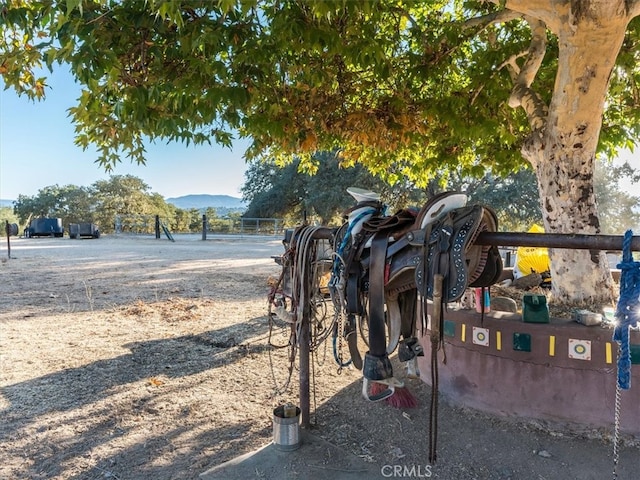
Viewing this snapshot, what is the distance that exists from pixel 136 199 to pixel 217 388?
32830 millimetres

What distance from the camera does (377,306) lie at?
1873 millimetres

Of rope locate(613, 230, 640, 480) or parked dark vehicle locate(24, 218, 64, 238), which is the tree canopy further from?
parked dark vehicle locate(24, 218, 64, 238)

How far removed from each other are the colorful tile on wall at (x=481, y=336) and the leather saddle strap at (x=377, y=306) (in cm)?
121

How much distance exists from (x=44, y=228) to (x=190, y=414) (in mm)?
23658

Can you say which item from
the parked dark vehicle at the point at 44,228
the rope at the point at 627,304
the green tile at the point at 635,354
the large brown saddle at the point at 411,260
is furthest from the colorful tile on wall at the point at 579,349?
the parked dark vehicle at the point at 44,228

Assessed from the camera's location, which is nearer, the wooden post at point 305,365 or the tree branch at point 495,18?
the wooden post at point 305,365

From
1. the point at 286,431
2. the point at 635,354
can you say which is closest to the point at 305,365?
the point at 286,431

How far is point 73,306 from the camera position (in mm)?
6109

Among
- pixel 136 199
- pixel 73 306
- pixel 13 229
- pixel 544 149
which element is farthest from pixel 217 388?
pixel 136 199

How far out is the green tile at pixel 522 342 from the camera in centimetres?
263

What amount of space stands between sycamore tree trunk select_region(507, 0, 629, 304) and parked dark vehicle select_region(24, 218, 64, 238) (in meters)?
24.2

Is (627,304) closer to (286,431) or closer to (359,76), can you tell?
(286,431)

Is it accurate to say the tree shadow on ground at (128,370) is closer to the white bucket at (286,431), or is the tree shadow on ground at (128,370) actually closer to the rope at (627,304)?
the white bucket at (286,431)

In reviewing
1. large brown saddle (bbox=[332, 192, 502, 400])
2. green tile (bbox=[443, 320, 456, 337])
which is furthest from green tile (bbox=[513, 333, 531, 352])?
large brown saddle (bbox=[332, 192, 502, 400])
